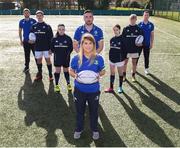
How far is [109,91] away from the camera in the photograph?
993cm

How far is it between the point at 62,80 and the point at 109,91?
6.64ft

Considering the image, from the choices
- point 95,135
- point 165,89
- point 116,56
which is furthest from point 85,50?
point 165,89

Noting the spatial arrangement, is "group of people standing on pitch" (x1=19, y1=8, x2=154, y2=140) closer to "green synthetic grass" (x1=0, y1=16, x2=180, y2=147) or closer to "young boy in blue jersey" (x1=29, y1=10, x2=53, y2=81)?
"young boy in blue jersey" (x1=29, y1=10, x2=53, y2=81)

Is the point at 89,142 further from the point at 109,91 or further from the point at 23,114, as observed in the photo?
the point at 109,91

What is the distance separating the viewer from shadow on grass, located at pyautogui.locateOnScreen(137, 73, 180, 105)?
31.5 feet

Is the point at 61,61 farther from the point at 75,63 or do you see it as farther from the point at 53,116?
the point at 75,63

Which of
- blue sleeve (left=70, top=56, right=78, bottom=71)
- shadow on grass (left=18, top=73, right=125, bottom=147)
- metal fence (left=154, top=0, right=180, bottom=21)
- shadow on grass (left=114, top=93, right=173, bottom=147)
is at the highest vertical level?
blue sleeve (left=70, top=56, right=78, bottom=71)

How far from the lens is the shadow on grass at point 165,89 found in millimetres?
9598

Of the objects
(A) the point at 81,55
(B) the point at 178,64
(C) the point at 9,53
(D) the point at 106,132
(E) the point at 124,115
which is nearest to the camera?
(A) the point at 81,55

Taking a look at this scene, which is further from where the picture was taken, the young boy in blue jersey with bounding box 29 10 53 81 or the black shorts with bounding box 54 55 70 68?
the young boy in blue jersey with bounding box 29 10 53 81

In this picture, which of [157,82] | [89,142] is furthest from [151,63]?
[89,142]

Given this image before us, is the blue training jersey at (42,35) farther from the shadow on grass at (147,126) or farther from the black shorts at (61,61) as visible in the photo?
the shadow on grass at (147,126)

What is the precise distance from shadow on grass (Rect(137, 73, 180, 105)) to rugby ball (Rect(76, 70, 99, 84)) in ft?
12.3

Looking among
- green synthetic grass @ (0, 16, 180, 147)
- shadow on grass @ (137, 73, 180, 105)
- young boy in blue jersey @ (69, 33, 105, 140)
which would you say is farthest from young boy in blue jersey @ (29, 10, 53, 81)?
young boy in blue jersey @ (69, 33, 105, 140)
